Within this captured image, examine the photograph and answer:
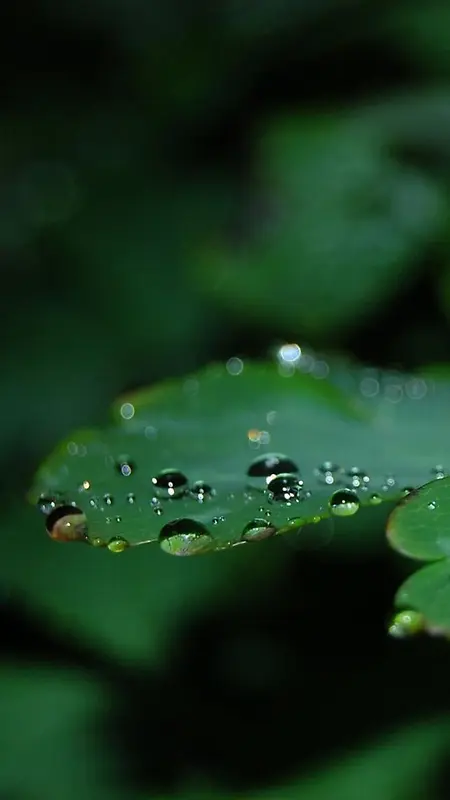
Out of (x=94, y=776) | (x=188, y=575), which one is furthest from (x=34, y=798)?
(x=188, y=575)

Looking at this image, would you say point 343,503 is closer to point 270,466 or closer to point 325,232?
point 270,466

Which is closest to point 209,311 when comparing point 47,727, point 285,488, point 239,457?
point 47,727

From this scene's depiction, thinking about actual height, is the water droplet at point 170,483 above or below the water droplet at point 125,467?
below

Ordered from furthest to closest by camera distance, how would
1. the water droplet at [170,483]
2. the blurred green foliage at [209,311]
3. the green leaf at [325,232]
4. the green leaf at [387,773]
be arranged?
1. the green leaf at [325,232]
2. the blurred green foliage at [209,311]
3. the green leaf at [387,773]
4. the water droplet at [170,483]

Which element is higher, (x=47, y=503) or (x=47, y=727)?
(x=47, y=503)

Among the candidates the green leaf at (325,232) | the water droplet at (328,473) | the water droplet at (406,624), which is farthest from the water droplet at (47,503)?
the green leaf at (325,232)

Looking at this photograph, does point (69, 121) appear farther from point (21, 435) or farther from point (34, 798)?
point (34, 798)

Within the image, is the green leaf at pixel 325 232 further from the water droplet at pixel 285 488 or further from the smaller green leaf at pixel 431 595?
the smaller green leaf at pixel 431 595
